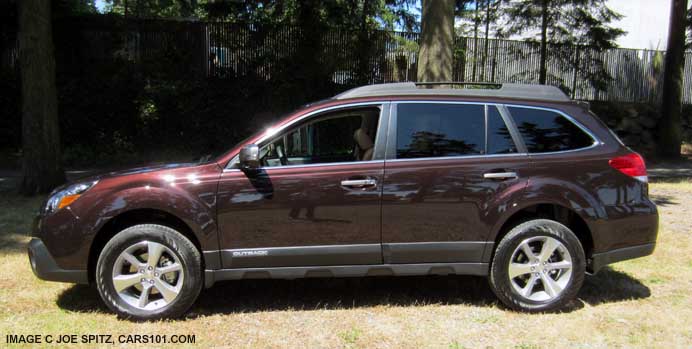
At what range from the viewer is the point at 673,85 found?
577 inches

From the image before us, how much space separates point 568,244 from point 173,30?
43.4 ft

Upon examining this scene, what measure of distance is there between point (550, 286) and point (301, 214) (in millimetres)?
2063

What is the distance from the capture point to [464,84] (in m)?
4.80

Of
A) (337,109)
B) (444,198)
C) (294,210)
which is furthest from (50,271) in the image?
(444,198)

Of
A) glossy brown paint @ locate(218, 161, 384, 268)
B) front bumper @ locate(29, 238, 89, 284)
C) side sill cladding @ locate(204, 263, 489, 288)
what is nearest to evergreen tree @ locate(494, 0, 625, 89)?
side sill cladding @ locate(204, 263, 489, 288)

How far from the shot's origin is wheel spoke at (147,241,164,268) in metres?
4.13

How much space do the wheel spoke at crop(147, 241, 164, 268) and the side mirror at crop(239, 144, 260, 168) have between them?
91cm

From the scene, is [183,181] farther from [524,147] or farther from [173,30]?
[173,30]

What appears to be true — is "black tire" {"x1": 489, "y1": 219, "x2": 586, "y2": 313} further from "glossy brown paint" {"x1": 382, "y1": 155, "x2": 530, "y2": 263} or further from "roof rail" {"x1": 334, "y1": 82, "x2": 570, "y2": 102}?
"roof rail" {"x1": 334, "y1": 82, "x2": 570, "y2": 102}

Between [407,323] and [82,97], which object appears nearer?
[407,323]

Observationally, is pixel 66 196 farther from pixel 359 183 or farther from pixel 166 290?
pixel 359 183

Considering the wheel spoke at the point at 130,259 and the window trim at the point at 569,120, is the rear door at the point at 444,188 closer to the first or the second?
the window trim at the point at 569,120

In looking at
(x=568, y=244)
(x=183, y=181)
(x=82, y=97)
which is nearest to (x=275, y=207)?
(x=183, y=181)

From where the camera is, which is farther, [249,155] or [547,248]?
[547,248]
